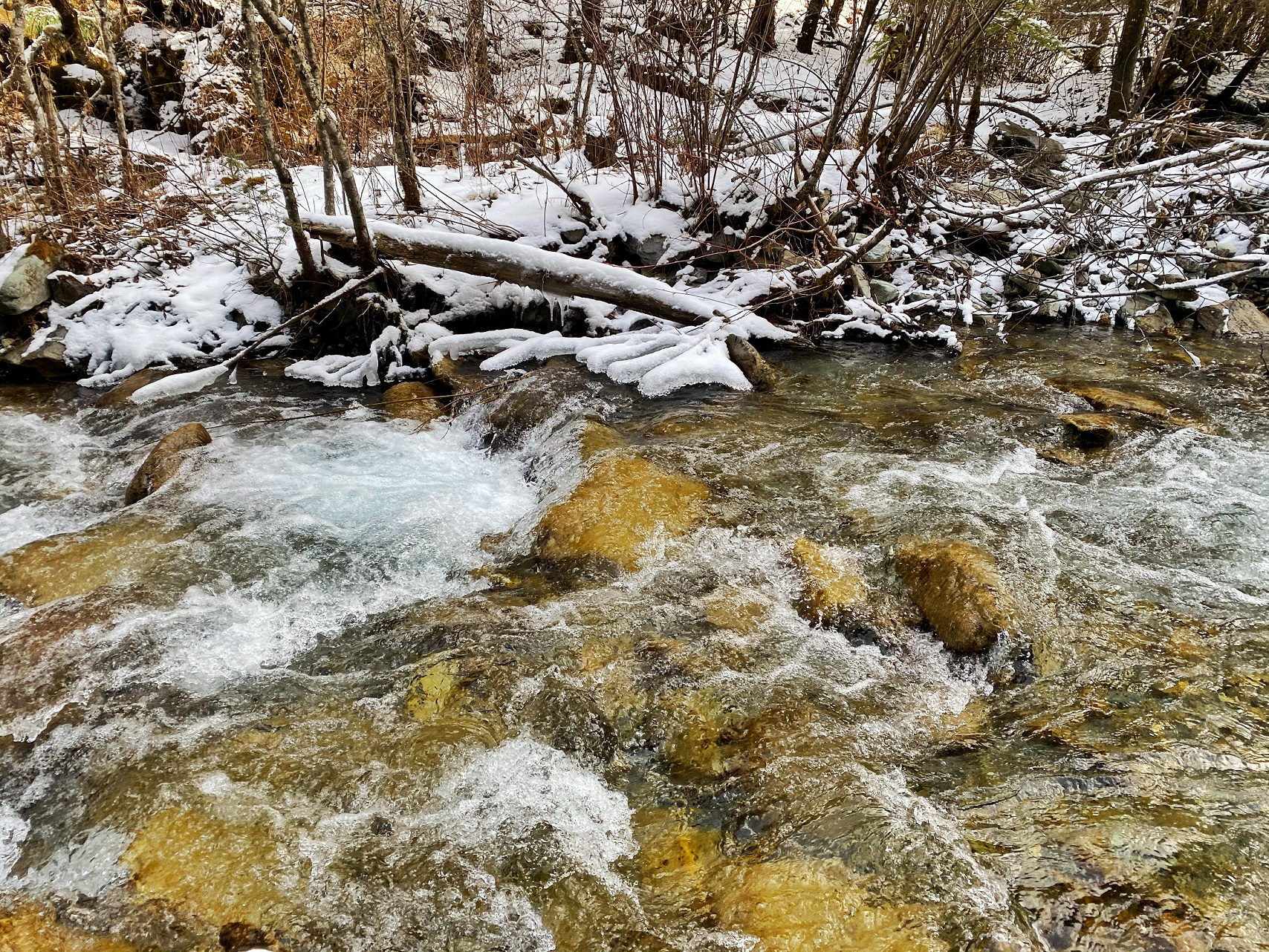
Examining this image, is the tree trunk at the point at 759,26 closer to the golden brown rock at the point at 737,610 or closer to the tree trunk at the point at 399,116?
the tree trunk at the point at 399,116

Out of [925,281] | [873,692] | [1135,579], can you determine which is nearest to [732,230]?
[925,281]

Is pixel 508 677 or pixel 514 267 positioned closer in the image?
pixel 508 677

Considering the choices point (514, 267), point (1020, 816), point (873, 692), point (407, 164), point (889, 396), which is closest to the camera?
point (1020, 816)

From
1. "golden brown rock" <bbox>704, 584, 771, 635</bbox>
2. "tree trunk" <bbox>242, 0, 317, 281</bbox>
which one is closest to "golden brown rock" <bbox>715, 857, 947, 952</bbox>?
"golden brown rock" <bbox>704, 584, 771, 635</bbox>

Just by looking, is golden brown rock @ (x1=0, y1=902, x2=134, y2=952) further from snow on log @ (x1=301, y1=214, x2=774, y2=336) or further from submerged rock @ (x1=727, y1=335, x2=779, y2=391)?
snow on log @ (x1=301, y1=214, x2=774, y2=336)

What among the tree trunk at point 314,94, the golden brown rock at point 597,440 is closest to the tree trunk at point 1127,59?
the golden brown rock at point 597,440

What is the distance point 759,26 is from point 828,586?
5.93m

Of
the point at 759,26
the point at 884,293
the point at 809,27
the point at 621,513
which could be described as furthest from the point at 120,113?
the point at 809,27

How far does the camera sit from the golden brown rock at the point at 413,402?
224 inches

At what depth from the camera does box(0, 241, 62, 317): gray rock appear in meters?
6.39

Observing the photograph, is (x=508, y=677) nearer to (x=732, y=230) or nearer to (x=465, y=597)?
(x=465, y=597)

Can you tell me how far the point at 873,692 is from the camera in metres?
2.86

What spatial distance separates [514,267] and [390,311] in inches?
46.2

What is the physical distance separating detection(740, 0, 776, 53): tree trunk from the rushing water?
4.20m
